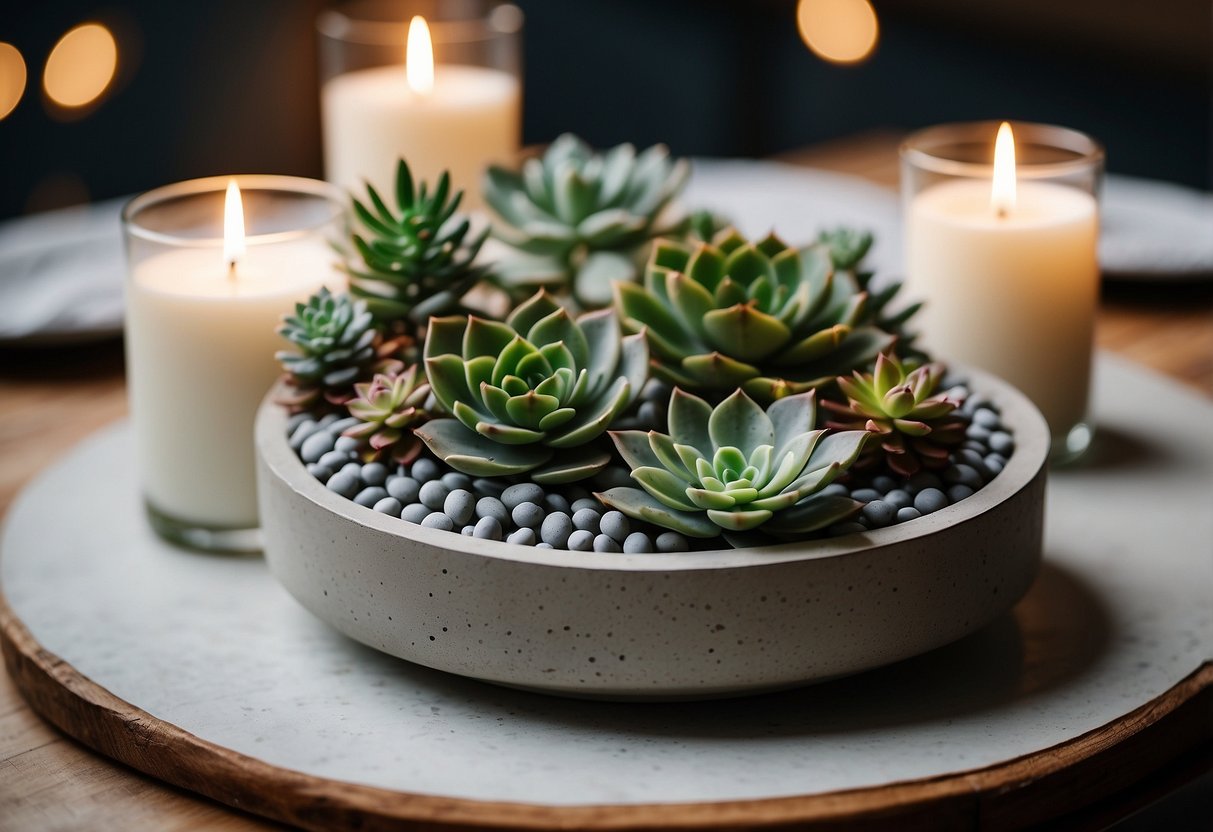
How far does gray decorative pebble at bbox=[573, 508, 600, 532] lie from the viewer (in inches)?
27.0

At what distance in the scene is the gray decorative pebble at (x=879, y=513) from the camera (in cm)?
68

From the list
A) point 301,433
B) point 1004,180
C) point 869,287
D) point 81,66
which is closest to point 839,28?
point 81,66

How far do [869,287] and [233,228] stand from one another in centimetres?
39

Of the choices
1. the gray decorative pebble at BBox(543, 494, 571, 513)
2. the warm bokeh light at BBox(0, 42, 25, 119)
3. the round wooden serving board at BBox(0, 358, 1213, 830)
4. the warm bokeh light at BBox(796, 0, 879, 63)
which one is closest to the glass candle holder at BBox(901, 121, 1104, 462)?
the round wooden serving board at BBox(0, 358, 1213, 830)

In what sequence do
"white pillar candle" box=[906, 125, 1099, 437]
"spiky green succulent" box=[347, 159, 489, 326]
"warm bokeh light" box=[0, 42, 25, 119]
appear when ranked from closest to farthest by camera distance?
"spiky green succulent" box=[347, 159, 489, 326], "white pillar candle" box=[906, 125, 1099, 437], "warm bokeh light" box=[0, 42, 25, 119]

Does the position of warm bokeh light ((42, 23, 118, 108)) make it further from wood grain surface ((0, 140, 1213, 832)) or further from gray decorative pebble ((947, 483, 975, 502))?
gray decorative pebble ((947, 483, 975, 502))

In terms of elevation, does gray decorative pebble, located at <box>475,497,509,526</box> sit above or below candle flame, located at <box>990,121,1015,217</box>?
below

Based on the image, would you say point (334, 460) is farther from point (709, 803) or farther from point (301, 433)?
point (709, 803)

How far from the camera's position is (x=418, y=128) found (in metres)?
1.34

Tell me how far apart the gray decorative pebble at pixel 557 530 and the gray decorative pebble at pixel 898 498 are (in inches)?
6.0

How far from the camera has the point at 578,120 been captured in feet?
9.60

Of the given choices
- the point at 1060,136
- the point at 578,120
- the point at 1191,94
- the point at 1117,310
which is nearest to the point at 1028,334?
the point at 1060,136

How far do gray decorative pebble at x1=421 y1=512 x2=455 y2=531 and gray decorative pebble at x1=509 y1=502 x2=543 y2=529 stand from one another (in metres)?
Result: 0.03

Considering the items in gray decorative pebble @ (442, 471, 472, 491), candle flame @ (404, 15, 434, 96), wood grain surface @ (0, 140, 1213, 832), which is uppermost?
candle flame @ (404, 15, 434, 96)
